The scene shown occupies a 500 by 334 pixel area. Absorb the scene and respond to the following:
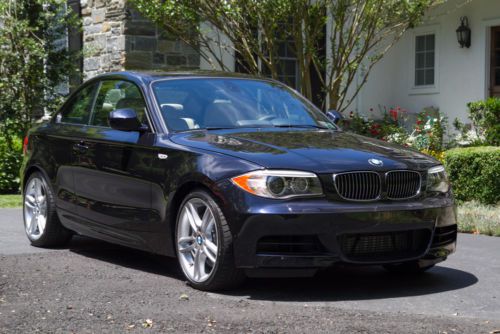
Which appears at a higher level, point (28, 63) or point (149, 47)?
point (149, 47)

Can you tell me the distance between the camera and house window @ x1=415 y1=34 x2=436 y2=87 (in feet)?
61.8

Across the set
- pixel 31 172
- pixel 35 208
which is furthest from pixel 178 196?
pixel 31 172

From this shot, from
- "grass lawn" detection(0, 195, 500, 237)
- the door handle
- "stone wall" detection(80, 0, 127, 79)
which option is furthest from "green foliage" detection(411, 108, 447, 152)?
the door handle

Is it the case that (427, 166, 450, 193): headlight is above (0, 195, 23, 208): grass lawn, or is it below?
above

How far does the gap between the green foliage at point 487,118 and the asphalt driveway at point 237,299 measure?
23.7 feet

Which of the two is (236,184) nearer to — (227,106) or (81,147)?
(227,106)

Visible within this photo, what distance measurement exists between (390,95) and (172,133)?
41.4 ft

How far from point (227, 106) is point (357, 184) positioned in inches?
61.2

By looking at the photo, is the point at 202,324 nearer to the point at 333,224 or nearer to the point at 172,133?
the point at 333,224

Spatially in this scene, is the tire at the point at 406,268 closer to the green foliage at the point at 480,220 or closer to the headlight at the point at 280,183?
the headlight at the point at 280,183

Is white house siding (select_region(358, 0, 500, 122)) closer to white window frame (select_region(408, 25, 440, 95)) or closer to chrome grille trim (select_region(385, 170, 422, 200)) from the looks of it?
white window frame (select_region(408, 25, 440, 95))

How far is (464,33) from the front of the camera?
1769 cm

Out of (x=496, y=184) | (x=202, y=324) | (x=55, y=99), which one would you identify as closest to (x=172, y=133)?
(x=202, y=324)

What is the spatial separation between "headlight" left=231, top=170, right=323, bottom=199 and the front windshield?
3.78 ft
